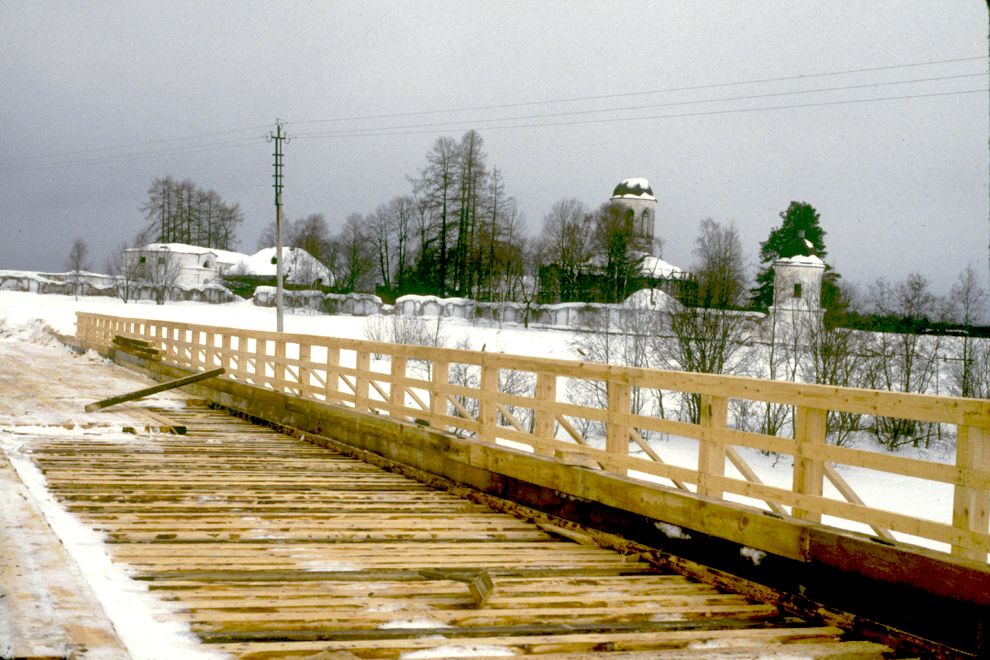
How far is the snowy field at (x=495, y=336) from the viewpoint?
32344 millimetres

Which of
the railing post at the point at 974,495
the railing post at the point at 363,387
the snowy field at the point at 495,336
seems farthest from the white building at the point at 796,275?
the railing post at the point at 974,495

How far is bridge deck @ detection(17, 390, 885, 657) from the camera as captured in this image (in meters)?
5.50

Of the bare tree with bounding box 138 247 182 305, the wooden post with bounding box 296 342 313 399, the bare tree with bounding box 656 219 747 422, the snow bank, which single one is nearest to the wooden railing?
the wooden post with bounding box 296 342 313 399

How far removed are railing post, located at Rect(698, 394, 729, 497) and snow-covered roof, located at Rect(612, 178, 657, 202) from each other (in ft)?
346

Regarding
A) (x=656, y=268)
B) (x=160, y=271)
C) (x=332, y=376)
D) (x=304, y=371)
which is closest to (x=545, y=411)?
(x=332, y=376)

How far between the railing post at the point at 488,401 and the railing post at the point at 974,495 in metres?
5.58

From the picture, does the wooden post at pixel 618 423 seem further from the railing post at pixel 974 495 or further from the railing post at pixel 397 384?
the railing post at pixel 397 384

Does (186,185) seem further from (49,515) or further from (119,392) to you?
(49,515)

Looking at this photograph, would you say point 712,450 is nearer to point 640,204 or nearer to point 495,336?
point 495,336

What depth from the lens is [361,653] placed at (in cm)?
513

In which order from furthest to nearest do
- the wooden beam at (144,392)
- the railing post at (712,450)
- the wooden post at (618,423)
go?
the wooden beam at (144,392) < the wooden post at (618,423) < the railing post at (712,450)

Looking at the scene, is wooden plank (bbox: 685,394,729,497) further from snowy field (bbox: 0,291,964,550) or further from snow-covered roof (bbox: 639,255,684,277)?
snow-covered roof (bbox: 639,255,684,277)

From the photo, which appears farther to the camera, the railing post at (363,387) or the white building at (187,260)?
the white building at (187,260)

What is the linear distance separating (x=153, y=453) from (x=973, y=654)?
9.98 meters
